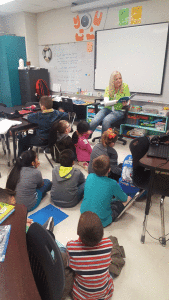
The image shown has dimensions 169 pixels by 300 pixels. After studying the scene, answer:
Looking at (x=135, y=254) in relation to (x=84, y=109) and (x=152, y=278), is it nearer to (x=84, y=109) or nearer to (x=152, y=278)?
(x=152, y=278)

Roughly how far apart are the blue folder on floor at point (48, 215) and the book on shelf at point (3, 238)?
1.04m

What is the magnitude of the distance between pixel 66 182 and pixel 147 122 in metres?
2.61

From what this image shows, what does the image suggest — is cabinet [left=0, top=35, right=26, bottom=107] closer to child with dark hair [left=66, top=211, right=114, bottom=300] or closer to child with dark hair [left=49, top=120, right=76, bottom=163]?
child with dark hair [left=49, top=120, right=76, bottom=163]

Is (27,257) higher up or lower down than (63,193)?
higher up

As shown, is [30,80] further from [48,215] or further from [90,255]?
[90,255]

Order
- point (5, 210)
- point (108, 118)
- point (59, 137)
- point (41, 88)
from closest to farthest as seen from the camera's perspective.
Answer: point (5, 210)
point (59, 137)
point (108, 118)
point (41, 88)

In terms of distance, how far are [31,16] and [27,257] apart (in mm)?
6205

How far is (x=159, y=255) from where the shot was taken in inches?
64.9

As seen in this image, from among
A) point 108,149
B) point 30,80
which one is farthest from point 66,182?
point 30,80

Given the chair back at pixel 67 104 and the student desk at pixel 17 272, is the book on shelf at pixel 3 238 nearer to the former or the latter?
the student desk at pixel 17 272

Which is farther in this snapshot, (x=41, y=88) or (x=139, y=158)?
(x=41, y=88)

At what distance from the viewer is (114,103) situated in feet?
12.0

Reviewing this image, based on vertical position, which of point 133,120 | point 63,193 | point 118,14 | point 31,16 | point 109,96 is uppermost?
point 31,16

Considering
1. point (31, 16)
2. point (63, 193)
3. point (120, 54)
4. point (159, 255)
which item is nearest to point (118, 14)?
point (120, 54)
